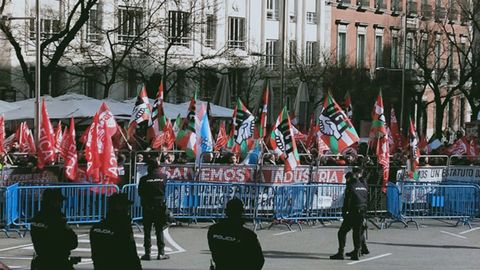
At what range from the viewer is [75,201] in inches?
770

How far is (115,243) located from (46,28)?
3921 centimetres

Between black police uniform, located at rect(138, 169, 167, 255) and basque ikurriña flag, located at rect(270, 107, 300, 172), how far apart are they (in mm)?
5302

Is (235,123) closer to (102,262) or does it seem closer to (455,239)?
(455,239)

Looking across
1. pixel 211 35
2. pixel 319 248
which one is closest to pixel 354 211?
pixel 319 248

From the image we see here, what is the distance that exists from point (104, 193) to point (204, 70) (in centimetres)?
2952

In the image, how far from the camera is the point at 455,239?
65.2ft

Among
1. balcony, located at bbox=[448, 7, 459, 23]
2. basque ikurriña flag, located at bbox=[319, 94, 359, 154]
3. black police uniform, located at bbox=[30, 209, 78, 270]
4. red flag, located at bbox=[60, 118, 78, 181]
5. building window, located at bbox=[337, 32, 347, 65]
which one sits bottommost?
black police uniform, located at bbox=[30, 209, 78, 270]

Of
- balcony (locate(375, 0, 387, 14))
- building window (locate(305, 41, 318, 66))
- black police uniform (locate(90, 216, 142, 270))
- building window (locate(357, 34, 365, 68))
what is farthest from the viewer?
balcony (locate(375, 0, 387, 14))

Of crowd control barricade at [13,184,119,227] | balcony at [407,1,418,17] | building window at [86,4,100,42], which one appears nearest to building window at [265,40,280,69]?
building window at [86,4,100,42]

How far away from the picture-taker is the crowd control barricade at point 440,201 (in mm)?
22328

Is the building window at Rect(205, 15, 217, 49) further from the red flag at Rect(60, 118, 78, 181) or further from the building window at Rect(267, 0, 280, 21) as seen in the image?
the red flag at Rect(60, 118, 78, 181)

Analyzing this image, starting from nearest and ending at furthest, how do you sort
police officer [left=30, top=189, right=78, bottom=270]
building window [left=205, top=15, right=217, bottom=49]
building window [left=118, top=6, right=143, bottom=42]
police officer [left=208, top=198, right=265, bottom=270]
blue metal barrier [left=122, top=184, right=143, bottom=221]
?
police officer [left=208, top=198, right=265, bottom=270]
police officer [left=30, top=189, right=78, bottom=270]
blue metal barrier [left=122, top=184, right=143, bottom=221]
building window [left=118, top=6, right=143, bottom=42]
building window [left=205, top=15, right=217, bottom=49]

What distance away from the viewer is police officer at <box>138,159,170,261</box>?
15797mm

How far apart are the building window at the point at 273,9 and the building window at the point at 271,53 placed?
1.51 metres
